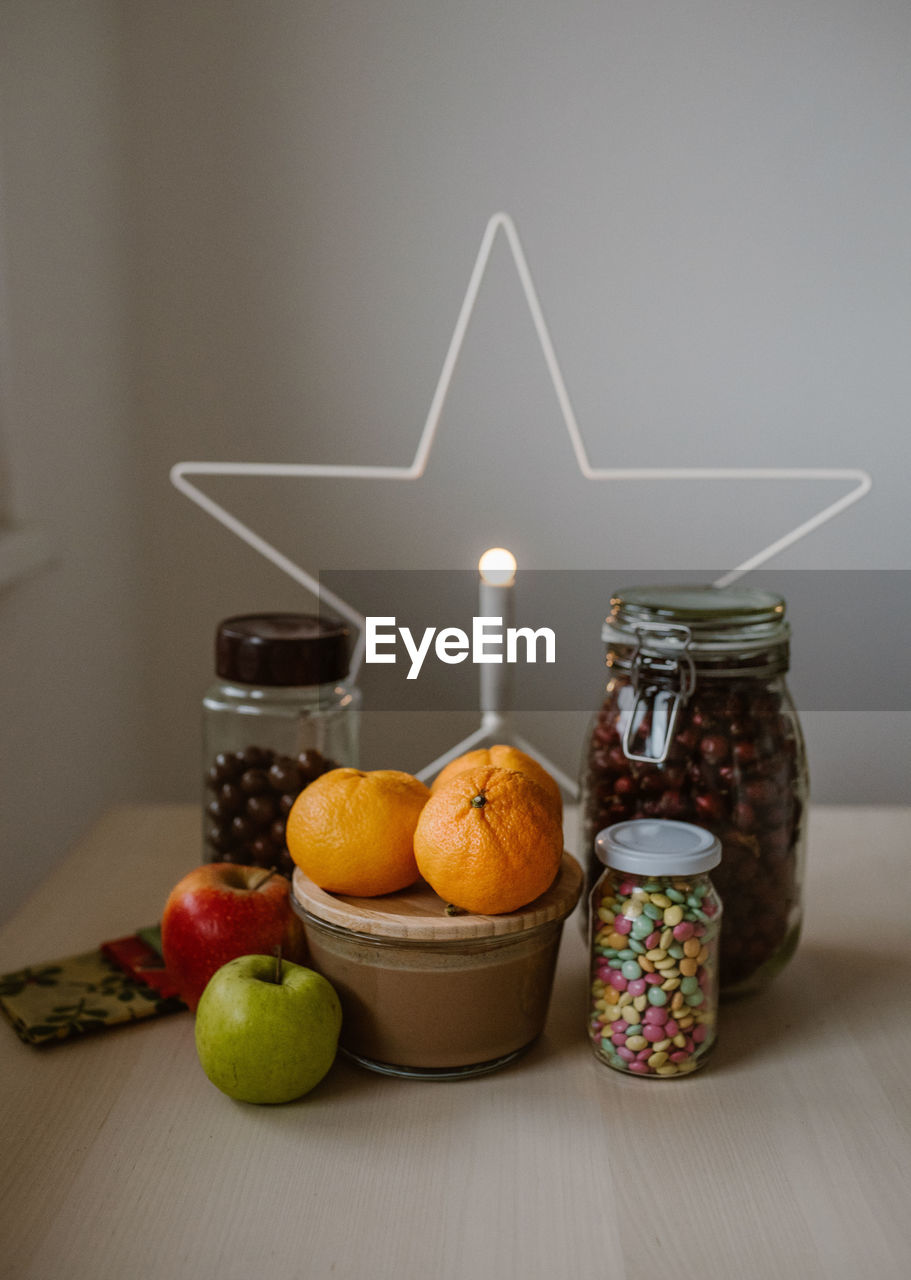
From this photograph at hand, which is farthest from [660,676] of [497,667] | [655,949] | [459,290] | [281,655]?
[459,290]

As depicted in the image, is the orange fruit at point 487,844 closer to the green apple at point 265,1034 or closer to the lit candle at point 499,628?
the green apple at point 265,1034

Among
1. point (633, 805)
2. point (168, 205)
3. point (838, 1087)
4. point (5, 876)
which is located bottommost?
point (5, 876)

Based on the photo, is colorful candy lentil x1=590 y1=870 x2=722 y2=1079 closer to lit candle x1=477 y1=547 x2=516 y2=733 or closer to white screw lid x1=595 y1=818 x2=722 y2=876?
white screw lid x1=595 y1=818 x2=722 y2=876

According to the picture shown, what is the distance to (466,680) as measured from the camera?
6.45 feet

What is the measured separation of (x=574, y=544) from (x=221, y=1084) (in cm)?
131

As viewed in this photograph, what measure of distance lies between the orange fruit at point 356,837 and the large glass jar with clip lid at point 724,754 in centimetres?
16

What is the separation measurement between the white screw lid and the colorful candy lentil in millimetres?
17

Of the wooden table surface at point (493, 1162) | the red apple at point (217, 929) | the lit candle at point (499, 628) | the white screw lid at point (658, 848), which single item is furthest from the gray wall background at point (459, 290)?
the white screw lid at point (658, 848)

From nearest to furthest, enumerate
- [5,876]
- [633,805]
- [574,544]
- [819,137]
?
1. [633,805]
2. [5,876]
3. [819,137]
4. [574,544]

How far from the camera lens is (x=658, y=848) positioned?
75cm

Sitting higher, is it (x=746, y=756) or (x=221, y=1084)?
(x=746, y=756)

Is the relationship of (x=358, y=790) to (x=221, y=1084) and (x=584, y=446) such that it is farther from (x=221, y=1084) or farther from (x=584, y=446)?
(x=584, y=446)

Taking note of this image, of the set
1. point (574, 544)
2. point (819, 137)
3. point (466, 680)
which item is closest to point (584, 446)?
point (574, 544)

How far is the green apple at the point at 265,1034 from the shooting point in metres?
0.70
